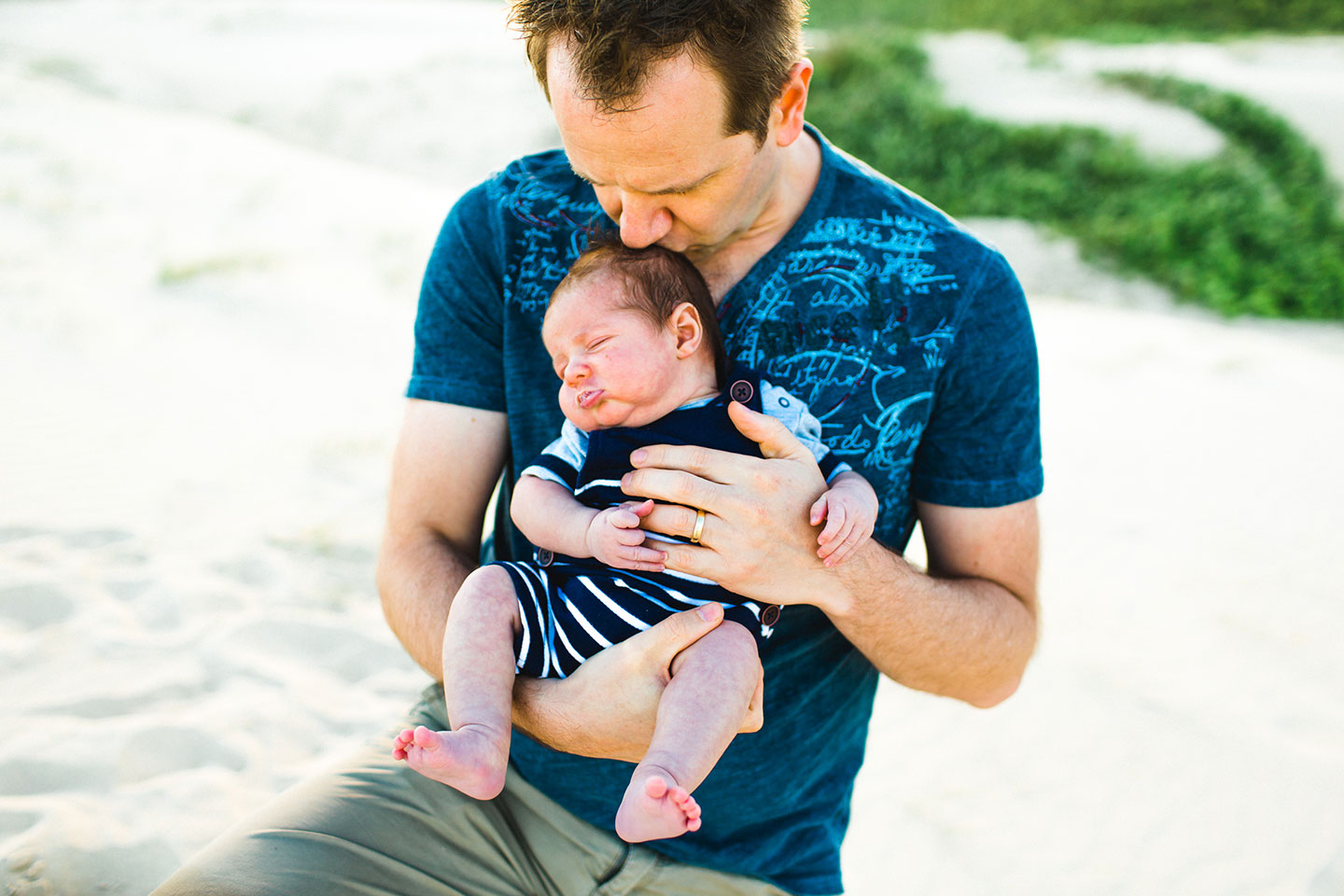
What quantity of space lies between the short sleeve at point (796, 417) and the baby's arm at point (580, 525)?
1.20ft

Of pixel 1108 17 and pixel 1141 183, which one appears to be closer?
pixel 1141 183

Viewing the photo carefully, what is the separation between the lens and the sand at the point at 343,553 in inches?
126

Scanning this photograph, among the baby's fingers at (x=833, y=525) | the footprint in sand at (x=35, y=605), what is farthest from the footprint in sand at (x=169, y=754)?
the baby's fingers at (x=833, y=525)

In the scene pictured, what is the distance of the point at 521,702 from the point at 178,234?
7.34 meters

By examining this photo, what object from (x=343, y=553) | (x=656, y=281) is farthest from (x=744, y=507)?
(x=343, y=553)

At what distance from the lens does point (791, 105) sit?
2104 millimetres

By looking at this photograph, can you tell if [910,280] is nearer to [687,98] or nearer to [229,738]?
[687,98]

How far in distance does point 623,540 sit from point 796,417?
0.49 m

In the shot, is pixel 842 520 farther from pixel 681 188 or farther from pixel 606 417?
pixel 681 188

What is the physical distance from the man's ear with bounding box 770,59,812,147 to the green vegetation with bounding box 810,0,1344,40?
50.1 feet

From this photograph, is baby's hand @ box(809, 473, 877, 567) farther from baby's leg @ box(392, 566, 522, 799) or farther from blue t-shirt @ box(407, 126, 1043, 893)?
baby's leg @ box(392, 566, 522, 799)

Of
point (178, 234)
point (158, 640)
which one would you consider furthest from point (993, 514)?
point (178, 234)

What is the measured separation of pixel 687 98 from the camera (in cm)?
187

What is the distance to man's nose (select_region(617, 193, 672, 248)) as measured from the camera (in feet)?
6.53
